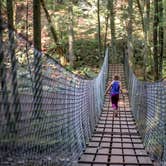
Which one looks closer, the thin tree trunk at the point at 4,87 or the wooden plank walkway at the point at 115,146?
the thin tree trunk at the point at 4,87

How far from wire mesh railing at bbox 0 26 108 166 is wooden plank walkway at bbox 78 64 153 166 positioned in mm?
312

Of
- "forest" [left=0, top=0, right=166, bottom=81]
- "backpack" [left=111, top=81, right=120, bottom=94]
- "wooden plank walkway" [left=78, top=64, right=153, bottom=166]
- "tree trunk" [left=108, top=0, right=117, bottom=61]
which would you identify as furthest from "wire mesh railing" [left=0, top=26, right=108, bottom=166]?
"tree trunk" [left=108, top=0, right=117, bottom=61]

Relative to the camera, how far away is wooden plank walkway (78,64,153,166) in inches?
197

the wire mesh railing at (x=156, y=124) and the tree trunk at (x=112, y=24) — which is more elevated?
the tree trunk at (x=112, y=24)

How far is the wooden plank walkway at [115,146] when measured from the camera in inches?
197

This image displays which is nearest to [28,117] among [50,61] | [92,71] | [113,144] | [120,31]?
[50,61]

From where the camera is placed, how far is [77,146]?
16.7 ft

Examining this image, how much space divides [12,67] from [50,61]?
1.01 meters

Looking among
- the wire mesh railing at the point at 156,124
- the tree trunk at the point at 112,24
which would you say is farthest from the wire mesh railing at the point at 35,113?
the tree trunk at the point at 112,24

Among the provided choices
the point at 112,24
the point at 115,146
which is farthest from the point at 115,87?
the point at 112,24

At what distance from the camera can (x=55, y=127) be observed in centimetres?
375

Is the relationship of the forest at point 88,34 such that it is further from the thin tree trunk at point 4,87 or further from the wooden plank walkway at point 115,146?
the thin tree trunk at point 4,87

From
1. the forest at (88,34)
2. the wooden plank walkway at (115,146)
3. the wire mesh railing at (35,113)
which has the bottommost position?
the wooden plank walkway at (115,146)

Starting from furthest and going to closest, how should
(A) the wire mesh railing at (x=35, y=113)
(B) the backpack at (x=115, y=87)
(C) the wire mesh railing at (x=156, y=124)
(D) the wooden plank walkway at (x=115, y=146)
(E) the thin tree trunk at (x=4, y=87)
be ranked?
(B) the backpack at (x=115, y=87) → (D) the wooden plank walkway at (x=115, y=146) → (C) the wire mesh railing at (x=156, y=124) → (A) the wire mesh railing at (x=35, y=113) → (E) the thin tree trunk at (x=4, y=87)
